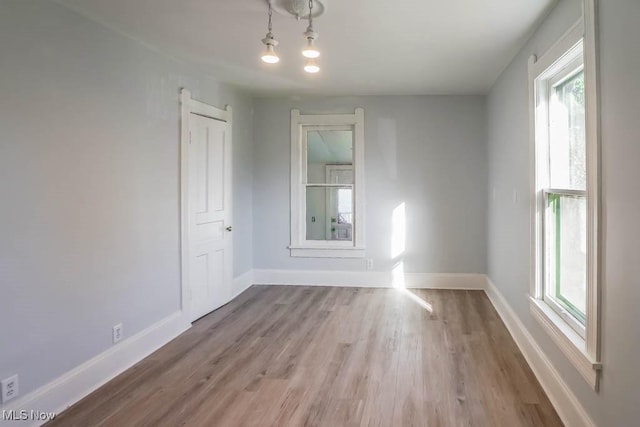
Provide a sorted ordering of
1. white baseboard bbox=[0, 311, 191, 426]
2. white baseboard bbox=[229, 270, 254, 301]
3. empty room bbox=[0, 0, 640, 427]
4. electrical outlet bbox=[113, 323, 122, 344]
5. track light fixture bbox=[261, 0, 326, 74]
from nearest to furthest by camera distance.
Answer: empty room bbox=[0, 0, 640, 427]
white baseboard bbox=[0, 311, 191, 426]
track light fixture bbox=[261, 0, 326, 74]
electrical outlet bbox=[113, 323, 122, 344]
white baseboard bbox=[229, 270, 254, 301]

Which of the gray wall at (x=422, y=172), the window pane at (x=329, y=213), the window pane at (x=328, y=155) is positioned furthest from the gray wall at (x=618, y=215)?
the window pane at (x=329, y=213)

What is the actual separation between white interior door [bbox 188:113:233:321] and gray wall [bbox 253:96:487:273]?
1.15 meters

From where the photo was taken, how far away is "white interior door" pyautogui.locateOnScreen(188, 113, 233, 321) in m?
4.04

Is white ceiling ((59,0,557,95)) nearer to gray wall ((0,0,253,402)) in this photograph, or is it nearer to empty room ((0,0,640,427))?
empty room ((0,0,640,427))

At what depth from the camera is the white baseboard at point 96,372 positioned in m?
2.29

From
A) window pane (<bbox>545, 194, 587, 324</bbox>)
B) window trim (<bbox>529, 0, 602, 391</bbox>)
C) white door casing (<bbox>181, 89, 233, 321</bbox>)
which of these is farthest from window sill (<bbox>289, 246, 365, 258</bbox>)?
window trim (<bbox>529, 0, 602, 391</bbox>)

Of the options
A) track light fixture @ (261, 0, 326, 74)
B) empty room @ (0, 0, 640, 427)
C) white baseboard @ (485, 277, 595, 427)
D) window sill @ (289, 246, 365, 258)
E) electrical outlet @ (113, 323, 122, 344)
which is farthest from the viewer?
window sill @ (289, 246, 365, 258)

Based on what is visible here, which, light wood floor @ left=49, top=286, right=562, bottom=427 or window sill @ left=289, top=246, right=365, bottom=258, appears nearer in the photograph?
light wood floor @ left=49, top=286, right=562, bottom=427

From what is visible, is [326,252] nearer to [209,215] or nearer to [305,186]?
[305,186]

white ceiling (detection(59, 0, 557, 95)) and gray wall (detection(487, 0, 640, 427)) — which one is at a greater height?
white ceiling (detection(59, 0, 557, 95))

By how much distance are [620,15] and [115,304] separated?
3.25 metres

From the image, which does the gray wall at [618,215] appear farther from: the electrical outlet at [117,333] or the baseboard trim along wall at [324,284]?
the electrical outlet at [117,333]

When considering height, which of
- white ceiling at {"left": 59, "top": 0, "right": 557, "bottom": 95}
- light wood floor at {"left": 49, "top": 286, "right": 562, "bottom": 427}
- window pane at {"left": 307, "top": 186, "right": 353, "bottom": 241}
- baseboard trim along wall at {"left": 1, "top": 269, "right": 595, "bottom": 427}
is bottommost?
light wood floor at {"left": 49, "top": 286, "right": 562, "bottom": 427}

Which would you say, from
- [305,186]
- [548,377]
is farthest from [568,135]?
[305,186]
